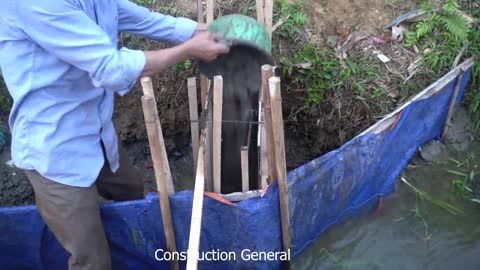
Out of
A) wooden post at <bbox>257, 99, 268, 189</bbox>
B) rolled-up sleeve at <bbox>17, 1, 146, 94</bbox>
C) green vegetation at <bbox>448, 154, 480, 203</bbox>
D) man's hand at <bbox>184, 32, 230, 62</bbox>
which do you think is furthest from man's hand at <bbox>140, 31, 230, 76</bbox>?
green vegetation at <bbox>448, 154, 480, 203</bbox>

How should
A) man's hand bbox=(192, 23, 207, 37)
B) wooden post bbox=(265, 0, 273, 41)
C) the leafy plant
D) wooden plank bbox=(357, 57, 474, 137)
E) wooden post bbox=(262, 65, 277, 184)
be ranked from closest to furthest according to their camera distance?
wooden post bbox=(262, 65, 277, 184), man's hand bbox=(192, 23, 207, 37), wooden post bbox=(265, 0, 273, 41), wooden plank bbox=(357, 57, 474, 137), the leafy plant

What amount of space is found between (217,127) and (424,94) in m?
1.72

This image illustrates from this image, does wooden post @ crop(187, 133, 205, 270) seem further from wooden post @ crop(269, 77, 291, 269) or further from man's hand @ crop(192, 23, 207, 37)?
man's hand @ crop(192, 23, 207, 37)

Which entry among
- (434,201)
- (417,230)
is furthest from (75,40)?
(434,201)

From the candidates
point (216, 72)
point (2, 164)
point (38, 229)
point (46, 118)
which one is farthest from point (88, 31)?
point (2, 164)

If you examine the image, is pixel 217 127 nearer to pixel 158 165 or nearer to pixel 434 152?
pixel 158 165

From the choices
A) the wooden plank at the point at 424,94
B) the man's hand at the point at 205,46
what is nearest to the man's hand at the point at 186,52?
the man's hand at the point at 205,46

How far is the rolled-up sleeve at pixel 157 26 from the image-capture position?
264 cm

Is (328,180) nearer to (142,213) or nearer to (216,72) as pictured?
(216,72)

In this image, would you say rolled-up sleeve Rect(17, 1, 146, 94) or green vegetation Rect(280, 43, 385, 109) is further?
green vegetation Rect(280, 43, 385, 109)

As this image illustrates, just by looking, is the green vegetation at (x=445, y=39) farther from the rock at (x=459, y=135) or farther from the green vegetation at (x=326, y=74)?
the green vegetation at (x=326, y=74)

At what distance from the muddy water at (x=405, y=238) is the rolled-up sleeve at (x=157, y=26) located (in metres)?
1.73

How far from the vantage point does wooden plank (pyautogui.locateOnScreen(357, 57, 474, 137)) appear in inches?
129

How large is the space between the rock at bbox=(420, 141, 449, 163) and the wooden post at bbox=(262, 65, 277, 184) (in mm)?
1771
